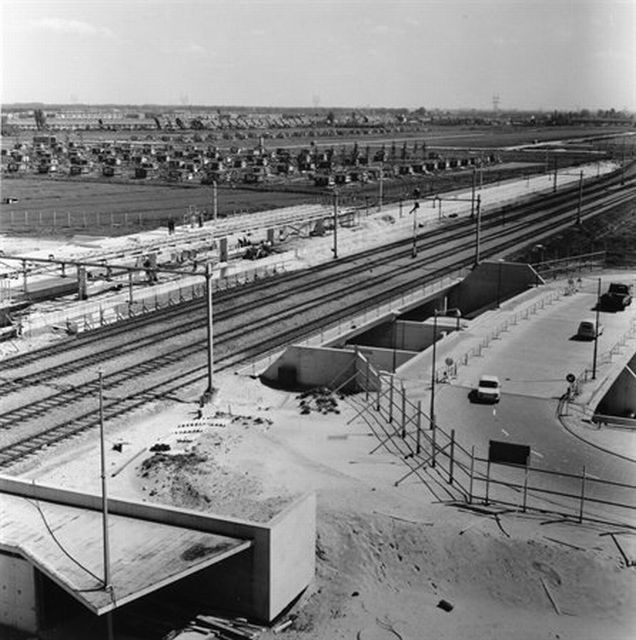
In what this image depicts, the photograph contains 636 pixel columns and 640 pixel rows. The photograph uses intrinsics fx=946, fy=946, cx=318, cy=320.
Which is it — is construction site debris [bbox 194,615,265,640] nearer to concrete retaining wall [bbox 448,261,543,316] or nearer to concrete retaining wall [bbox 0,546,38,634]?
concrete retaining wall [bbox 0,546,38,634]

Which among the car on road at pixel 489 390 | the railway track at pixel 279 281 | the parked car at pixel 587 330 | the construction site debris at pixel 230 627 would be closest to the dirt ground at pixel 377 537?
the construction site debris at pixel 230 627

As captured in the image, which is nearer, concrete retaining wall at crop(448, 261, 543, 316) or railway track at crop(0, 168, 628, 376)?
railway track at crop(0, 168, 628, 376)

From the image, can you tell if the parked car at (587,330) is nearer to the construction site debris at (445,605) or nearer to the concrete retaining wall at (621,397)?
the concrete retaining wall at (621,397)

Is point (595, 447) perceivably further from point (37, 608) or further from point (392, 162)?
point (392, 162)

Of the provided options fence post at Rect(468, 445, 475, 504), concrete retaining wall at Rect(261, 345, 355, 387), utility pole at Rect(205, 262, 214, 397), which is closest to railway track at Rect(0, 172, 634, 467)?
utility pole at Rect(205, 262, 214, 397)

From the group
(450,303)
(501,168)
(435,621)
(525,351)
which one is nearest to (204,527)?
(435,621)
